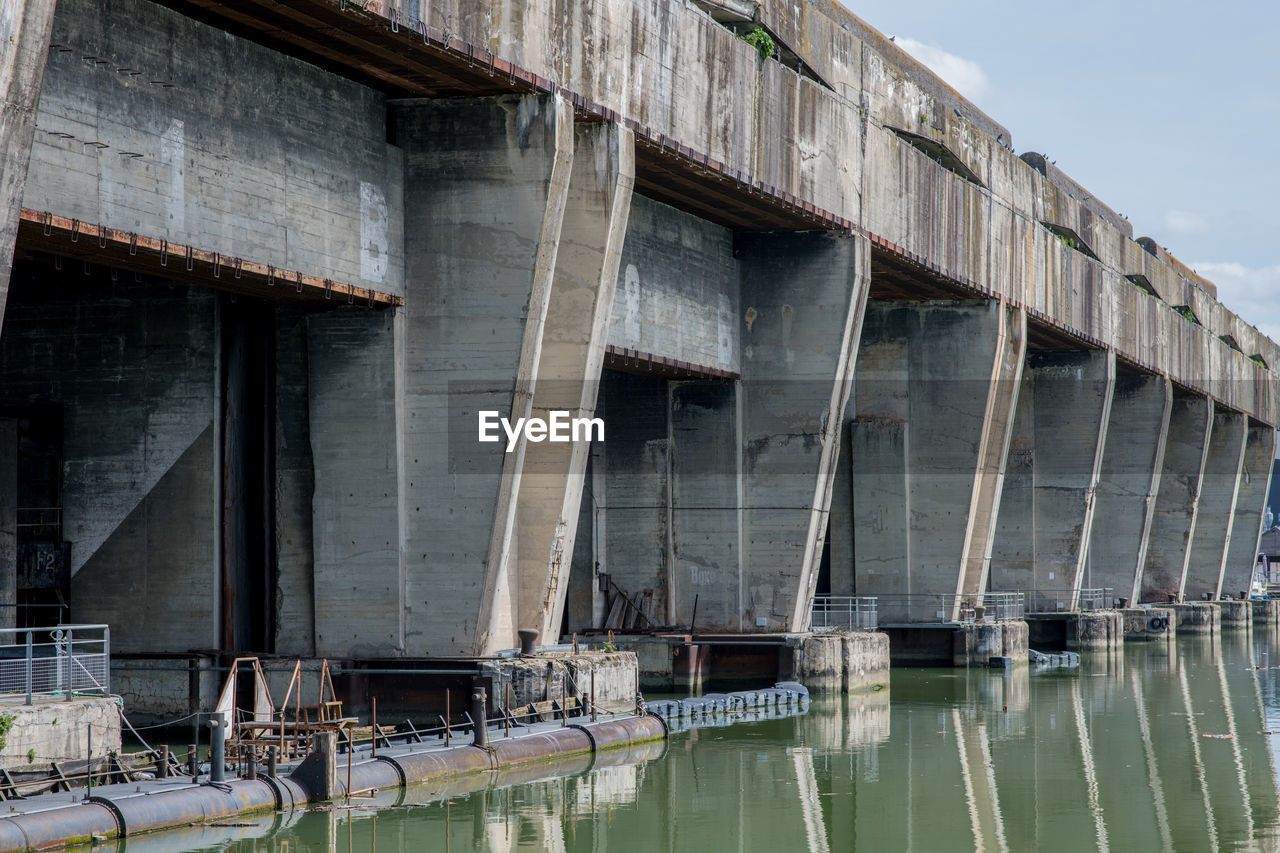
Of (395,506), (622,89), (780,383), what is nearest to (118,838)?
(395,506)

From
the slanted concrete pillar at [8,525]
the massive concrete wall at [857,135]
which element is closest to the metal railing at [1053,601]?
the massive concrete wall at [857,135]

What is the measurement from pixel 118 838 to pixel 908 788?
11529 mm

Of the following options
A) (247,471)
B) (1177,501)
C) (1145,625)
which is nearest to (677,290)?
(247,471)

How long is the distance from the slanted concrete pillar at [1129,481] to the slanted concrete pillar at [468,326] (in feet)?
143

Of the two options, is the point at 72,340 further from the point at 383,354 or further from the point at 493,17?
the point at 493,17

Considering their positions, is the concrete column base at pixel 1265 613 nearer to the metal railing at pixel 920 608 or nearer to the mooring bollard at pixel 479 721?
the metal railing at pixel 920 608

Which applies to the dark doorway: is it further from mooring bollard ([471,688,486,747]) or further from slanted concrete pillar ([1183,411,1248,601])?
slanted concrete pillar ([1183,411,1248,601])

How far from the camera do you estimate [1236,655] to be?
57375 mm

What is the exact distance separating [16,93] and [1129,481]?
54599 mm

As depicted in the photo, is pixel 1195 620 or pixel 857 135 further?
pixel 1195 620

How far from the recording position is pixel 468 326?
84.6 feet

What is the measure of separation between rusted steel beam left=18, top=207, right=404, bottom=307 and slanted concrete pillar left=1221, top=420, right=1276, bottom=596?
73460 mm

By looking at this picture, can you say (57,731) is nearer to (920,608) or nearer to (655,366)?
(655,366)

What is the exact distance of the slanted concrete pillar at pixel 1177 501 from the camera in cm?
7244
